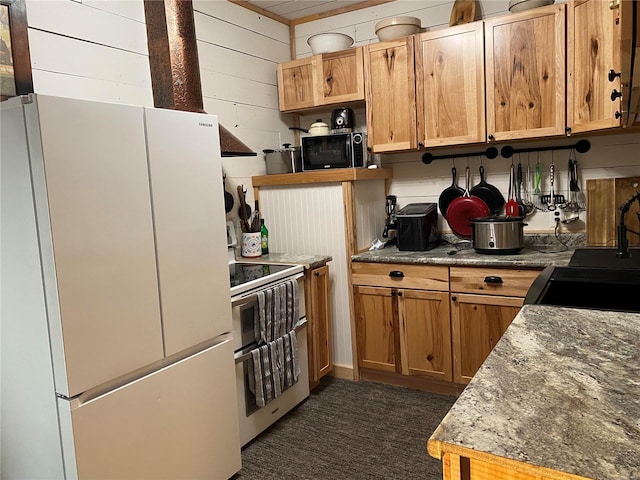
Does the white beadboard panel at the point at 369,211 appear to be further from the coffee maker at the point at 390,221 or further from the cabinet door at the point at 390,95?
the cabinet door at the point at 390,95

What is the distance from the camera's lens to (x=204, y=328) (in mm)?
2045

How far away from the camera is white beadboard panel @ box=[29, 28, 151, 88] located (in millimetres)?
2186

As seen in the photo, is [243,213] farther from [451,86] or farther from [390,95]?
[451,86]

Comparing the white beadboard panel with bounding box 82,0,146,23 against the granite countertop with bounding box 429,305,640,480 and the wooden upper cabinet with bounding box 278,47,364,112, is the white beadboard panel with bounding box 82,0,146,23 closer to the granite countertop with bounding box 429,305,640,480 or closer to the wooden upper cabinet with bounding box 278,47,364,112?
the wooden upper cabinet with bounding box 278,47,364,112

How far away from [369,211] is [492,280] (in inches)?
39.6

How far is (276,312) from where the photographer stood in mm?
2578

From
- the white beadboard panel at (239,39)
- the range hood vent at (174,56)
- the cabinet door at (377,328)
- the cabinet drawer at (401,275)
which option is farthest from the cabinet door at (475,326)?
the white beadboard panel at (239,39)

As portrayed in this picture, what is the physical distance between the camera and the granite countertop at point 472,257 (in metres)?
2.66

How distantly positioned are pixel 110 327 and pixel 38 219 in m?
0.42

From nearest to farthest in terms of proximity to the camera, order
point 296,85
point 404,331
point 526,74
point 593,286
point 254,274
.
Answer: point 593,286
point 254,274
point 526,74
point 404,331
point 296,85

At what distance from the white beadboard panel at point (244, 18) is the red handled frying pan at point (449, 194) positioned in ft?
5.54

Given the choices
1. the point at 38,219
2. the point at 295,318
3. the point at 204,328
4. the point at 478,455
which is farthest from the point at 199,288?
the point at 478,455

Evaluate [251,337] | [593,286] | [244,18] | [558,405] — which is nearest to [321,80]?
[244,18]

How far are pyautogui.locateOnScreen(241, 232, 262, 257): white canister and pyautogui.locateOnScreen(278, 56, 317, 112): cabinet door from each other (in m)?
1.05
